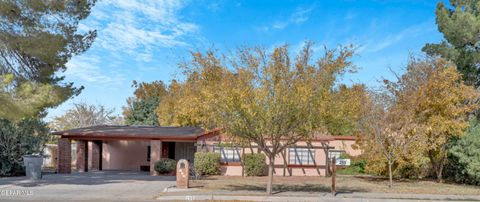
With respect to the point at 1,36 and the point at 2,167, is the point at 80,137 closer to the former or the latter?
the point at 2,167

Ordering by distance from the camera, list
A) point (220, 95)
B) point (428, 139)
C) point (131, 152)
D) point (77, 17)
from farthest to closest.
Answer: point (131, 152)
point (428, 139)
point (77, 17)
point (220, 95)

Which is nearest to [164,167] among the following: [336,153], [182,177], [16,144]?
[182,177]

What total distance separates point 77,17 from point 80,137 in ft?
26.3

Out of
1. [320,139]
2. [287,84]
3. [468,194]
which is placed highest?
[287,84]

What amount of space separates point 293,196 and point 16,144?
14830 millimetres

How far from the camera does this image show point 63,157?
25250mm

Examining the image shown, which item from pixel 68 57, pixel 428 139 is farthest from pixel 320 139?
pixel 68 57

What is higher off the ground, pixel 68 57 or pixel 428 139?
pixel 68 57

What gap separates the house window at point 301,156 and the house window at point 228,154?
3017mm

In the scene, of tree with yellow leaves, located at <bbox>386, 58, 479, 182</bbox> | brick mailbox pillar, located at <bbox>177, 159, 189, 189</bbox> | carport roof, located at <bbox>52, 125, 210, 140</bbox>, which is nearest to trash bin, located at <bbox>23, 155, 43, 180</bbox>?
carport roof, located at <bbox>52, 125, 210, 140</bbox>

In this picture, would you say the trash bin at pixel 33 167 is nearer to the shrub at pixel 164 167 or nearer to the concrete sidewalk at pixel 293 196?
the shrub at pixel 164 167

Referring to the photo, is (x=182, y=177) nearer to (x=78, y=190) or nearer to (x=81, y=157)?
(x=78, y=190)

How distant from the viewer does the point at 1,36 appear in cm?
1745

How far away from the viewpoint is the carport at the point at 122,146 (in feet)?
82.7
